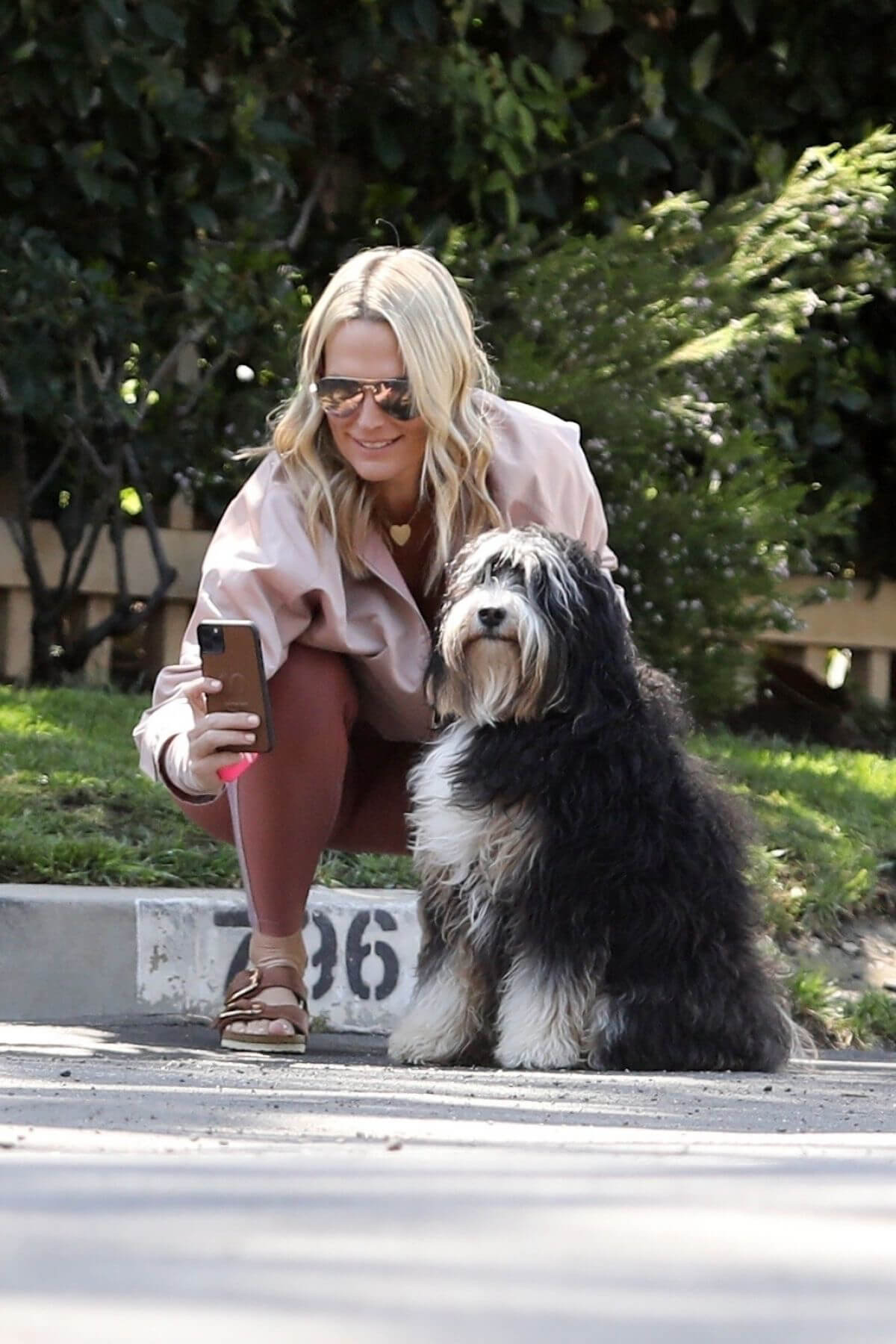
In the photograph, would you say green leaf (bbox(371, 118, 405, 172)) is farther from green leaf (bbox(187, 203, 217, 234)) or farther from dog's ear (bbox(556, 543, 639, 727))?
dog's ear (bbox(556, 543, 639, 727))

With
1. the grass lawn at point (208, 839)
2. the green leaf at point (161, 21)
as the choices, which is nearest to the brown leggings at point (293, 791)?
the grass lawn at point (208, 839)

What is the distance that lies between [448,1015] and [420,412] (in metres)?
1.16

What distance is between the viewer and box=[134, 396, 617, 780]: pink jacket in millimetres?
4312

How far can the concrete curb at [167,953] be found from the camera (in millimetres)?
4773

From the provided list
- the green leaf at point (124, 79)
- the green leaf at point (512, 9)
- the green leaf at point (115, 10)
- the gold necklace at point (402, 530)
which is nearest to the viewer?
the gold necklace at point (402, 530)

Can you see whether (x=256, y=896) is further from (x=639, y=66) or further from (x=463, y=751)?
(x=639, y=66)

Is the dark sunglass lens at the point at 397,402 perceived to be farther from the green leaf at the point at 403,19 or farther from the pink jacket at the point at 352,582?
the green leaf at the point at 403,19

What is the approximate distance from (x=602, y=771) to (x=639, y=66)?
496 centimetres

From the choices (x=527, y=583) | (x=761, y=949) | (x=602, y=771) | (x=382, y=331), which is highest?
(x=382, y=331)

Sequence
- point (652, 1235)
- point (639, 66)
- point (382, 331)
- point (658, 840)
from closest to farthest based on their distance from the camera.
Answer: point (652, 1235) < point (658, 840) < point (382, 331) < point (639, 66)

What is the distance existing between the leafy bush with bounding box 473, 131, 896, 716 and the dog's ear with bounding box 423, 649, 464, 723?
9.87ft

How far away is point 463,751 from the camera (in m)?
4.13

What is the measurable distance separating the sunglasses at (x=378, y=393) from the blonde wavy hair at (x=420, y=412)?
2 cm

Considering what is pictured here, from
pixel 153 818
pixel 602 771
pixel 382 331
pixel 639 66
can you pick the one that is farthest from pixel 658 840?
pixel 639 66
